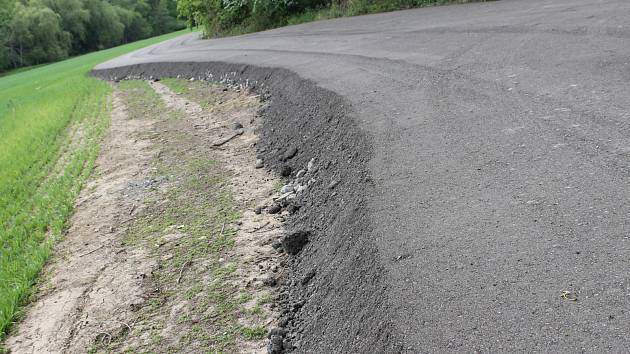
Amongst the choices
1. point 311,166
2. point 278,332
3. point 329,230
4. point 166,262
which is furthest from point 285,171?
point 278,332

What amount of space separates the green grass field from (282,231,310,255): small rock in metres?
2.42

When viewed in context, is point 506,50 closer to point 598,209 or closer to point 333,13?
point 598,209

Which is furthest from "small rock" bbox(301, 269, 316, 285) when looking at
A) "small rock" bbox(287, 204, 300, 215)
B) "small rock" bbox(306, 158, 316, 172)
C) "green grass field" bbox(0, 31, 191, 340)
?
"green grass field" bbox(0, 31, 191, 340)

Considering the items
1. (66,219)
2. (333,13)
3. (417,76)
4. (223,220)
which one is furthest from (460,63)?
(333,13)

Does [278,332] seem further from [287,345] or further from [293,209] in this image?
[293,209]

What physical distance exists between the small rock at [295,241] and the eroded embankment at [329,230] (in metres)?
0.09

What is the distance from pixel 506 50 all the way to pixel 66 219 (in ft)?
19.4

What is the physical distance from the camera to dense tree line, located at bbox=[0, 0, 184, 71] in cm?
6788

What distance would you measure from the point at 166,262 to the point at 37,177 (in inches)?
207

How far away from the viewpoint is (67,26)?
77.4 meters

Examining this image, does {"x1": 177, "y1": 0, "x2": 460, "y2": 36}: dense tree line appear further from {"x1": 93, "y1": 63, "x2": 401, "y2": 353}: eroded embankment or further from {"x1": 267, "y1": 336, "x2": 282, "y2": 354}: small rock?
{"x1": 267, "y1": 336, "x2": 282, "y2": 354}: small rock

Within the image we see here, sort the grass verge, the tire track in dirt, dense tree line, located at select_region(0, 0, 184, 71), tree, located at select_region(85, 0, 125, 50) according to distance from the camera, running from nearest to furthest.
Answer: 1. the grass verge
2. the tire track in dirt
3. dense tree line, located at select_region(0, 0, 184, 71)
4. tree, located at select_region(85, 0, 125, 50)

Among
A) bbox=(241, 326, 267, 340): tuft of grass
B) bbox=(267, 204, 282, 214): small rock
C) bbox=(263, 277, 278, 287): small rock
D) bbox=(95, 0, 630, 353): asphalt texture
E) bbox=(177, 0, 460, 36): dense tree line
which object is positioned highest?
bbox=(177, 0, 460, 36): dense tree line

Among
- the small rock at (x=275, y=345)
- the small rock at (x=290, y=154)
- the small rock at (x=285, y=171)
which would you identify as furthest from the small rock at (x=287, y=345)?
the small rock at (x=290, y=154)
